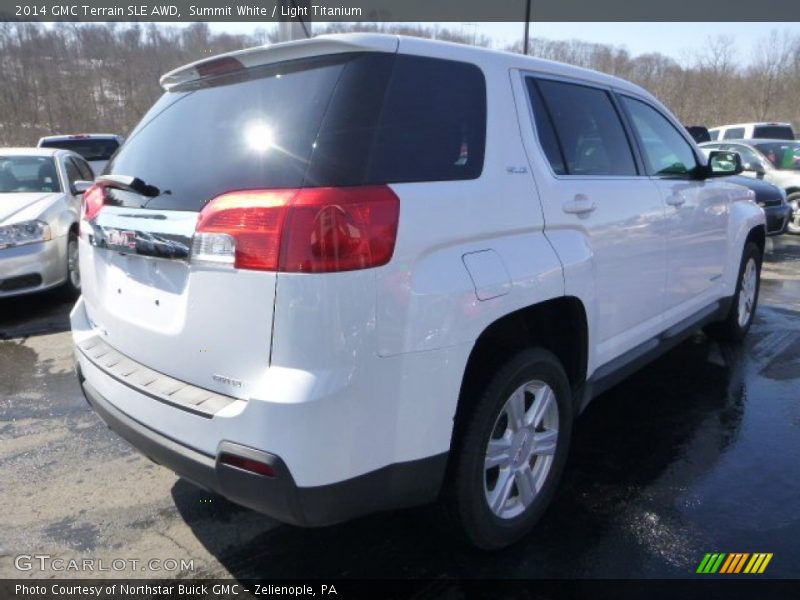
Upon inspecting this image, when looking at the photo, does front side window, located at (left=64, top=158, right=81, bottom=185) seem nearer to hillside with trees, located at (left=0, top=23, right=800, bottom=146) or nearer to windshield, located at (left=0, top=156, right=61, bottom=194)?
windshield, located at (left=0, top=156, right=61, bottom=194)

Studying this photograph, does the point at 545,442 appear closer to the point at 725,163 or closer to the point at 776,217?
the point at 725,163

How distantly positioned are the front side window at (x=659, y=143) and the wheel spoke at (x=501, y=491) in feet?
6.65

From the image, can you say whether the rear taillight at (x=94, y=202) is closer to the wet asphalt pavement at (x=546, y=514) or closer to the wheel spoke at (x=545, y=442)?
the wet asphalt pavement at (x=546, y=514)

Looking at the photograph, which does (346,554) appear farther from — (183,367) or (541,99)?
(541,99)

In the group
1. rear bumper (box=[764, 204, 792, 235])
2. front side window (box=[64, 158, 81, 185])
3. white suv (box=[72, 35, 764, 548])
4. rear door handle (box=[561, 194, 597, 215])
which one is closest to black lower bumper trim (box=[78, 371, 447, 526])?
white suv (box=[72, 35, 764, 548])

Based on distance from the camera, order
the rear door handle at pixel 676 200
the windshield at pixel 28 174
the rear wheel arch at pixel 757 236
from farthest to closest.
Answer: the windshield at pixel 28 174
the rear wheel arch at pixel 757 236
the rear door handle at pixel 676 200

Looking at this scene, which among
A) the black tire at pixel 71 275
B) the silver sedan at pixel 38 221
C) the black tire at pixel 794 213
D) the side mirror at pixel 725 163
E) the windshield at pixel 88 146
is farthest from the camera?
the windshield at pixel 88 146

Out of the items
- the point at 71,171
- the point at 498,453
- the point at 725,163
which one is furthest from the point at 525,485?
the point at 71,171

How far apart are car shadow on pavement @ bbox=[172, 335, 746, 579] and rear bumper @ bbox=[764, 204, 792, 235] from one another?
22.3ft

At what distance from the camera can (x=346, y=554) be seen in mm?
2557

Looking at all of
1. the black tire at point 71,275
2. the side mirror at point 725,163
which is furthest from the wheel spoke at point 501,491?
the black tire at point 71,275

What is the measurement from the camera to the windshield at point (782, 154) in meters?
11.5

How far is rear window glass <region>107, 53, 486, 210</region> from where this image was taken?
1.92 metres

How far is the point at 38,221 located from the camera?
6.20m
